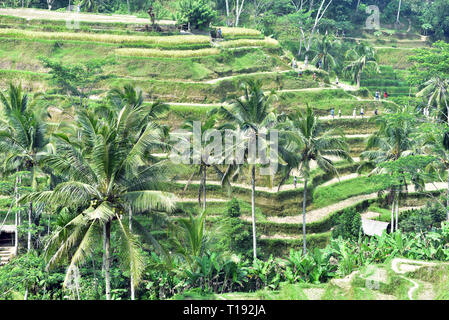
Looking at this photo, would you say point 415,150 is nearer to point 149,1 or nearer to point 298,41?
point 298,41

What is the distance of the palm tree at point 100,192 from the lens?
15.4 metres

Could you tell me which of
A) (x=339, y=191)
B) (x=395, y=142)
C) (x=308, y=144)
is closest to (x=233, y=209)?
(x=308, y=144)

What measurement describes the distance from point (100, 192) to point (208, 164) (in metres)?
12.4

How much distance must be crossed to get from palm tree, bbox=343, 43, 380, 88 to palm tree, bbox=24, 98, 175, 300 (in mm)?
40292

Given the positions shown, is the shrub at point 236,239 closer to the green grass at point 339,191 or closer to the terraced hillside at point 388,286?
the green grass at point 339,191

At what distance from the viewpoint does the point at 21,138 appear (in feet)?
77.3

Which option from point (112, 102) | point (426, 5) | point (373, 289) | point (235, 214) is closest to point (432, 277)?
point (373, 289)

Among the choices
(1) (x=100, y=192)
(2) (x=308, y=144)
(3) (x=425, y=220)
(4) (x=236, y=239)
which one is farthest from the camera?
(3) (x=425, y=220)

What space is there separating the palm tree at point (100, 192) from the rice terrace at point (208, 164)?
59mm

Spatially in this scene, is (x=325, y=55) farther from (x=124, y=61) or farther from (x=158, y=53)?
(x=124, y=61)

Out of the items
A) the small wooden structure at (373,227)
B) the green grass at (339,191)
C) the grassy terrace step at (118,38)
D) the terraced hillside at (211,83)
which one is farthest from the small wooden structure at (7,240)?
the grassy terrace step at (118,38)

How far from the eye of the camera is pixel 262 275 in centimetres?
2256

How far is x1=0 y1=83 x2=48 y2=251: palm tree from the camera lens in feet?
76.0
